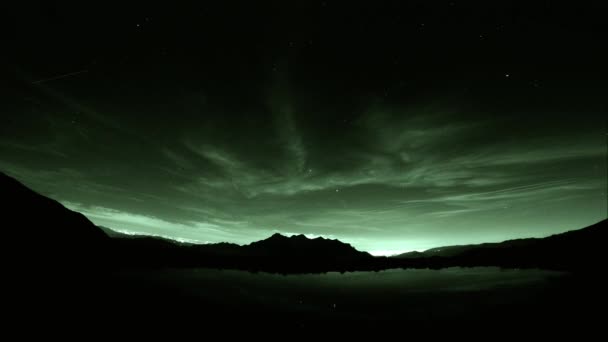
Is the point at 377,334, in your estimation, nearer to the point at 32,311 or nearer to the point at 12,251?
the point at 32,311

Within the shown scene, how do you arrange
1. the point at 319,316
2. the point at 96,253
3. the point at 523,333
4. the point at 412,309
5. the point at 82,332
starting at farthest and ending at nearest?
1. the point at 96,253
2. the point at 412,309
3. the point at 319,316
4. the point at 523,333
5. the point at 82,332

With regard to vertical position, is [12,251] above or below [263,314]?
above

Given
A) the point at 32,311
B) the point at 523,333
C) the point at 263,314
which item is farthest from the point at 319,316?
Result: the point at 32,311

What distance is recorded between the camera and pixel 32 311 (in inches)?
795

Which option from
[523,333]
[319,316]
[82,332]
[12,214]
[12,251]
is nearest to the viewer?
[82,332]

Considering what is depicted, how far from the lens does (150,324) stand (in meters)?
20.0

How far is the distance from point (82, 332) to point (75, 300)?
1537 centimetres

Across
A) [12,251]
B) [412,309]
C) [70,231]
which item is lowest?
[412,309]

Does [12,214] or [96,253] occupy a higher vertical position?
[12,214]

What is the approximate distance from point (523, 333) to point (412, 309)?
13708 millimetres

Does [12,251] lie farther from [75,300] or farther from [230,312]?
[230,312]

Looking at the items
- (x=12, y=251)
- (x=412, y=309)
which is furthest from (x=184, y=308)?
(x=12, y=251)

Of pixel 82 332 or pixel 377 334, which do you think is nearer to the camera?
pixel 82 332

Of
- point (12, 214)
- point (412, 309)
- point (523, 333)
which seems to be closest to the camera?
point (523, 333)
